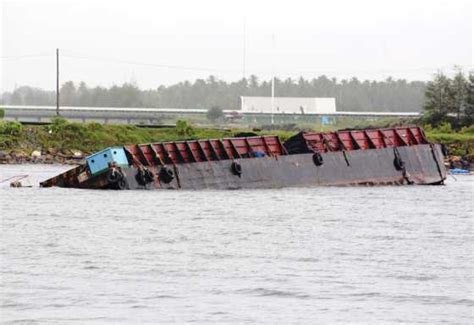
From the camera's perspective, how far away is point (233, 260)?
28016 millimetres

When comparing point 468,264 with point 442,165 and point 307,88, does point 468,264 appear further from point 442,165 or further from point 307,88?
point 307,88

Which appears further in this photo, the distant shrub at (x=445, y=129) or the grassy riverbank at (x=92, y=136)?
the distant shrub at (x=445, y=129)

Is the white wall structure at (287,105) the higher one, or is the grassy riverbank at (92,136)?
the white wall structure at (287,105)

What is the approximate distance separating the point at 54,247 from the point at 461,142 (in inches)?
2290

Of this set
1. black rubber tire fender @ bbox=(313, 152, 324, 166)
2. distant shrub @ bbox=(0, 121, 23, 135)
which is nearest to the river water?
black rubber tire fender @ bbox=(313, 152, 324, 166)

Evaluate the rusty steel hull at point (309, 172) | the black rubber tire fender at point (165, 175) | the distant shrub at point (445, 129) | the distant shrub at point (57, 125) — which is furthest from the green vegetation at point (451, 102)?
the black rubber tire fender at point (165, 175)

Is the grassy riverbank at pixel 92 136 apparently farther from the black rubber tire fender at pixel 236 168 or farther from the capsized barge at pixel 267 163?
the black rubber tire fender at pixel 236 168

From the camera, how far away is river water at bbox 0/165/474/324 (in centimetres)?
2173

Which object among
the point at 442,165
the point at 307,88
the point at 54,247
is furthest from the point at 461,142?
the point at 307,88

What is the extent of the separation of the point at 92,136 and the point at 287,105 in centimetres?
6867

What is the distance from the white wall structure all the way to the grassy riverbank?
54883 mm

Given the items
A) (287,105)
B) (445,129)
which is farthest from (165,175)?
(287,105)

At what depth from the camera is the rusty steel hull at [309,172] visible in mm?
50312

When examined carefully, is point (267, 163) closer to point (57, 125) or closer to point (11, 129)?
point (11, 129)
